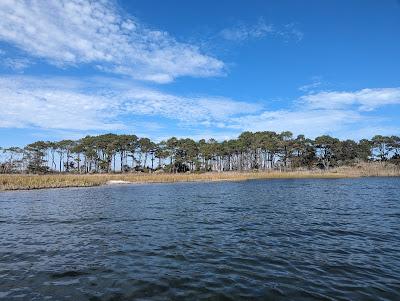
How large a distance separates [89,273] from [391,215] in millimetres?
18151

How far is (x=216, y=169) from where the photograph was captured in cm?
13325

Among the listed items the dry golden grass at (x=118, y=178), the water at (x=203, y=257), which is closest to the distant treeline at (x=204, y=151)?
the dry golden grass at (x=118, y=178)

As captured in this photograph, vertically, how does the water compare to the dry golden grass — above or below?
below

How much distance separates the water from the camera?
28.7ft

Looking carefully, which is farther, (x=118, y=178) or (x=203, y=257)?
(x=118, y=178)

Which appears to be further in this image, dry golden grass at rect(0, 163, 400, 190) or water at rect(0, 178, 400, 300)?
dry golden grass at rect(0, 163, 400, 190)

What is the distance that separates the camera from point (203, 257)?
1182 cm

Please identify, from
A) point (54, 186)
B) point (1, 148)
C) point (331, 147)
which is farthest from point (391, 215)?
point (1, 148)

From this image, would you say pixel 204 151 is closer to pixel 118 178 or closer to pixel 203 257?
pixel 118 178

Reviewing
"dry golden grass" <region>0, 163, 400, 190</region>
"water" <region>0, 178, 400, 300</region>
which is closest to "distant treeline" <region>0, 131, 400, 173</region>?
"dry golden grass" <region>0, 163, 400, 190</region>

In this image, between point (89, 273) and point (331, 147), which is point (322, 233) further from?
point (331, 147)

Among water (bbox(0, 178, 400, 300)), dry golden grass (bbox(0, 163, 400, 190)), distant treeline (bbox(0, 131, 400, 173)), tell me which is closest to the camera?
water (bbox(0, 178, 400, 300))

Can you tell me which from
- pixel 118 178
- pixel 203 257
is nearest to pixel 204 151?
pixel 118 178

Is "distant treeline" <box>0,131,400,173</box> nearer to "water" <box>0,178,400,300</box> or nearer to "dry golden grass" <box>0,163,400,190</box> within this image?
"dry golden grass" <box>0,163,400,190</box>
